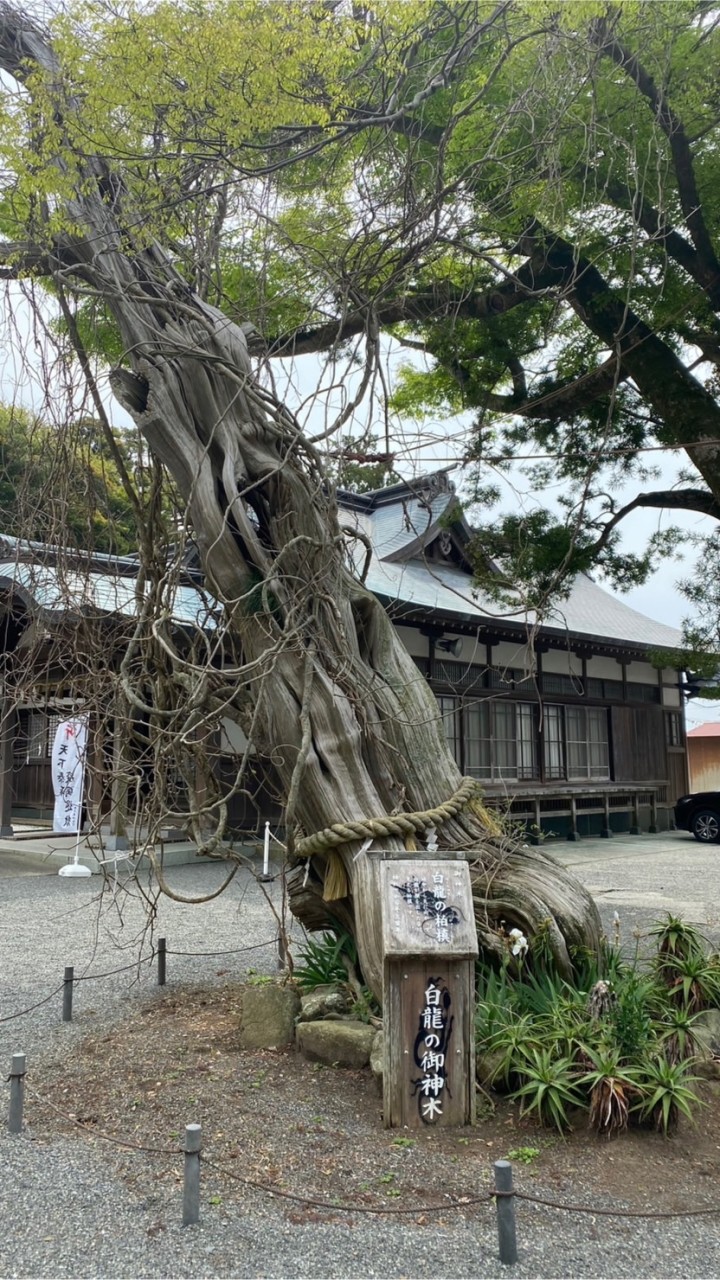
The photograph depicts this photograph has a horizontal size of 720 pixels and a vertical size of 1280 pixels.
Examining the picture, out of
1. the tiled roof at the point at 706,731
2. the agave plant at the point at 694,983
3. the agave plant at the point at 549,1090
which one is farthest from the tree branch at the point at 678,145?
the tiled roof at the point at 706,731

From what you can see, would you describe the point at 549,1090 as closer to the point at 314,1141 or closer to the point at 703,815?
the point at 314,1141

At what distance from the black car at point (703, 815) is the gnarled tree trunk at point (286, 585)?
43.4 feet

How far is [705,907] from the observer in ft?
29.7

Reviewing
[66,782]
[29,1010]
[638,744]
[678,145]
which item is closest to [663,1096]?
[29,1010]

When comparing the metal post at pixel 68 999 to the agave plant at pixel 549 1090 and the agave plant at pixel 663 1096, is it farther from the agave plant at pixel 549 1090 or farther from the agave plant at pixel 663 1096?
the agave plant at pixel 663 1096

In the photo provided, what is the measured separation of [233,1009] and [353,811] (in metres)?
1.67

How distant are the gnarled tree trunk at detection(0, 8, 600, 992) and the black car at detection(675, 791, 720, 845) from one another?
13.2 metres

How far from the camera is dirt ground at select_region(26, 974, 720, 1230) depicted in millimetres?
3053

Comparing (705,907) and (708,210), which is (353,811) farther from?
(705,907)

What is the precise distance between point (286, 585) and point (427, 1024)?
2440 mm

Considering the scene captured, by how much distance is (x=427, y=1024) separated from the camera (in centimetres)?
356

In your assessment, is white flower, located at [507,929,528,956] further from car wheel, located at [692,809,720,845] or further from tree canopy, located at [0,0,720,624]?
car wheel, located at [692,809,720,845]

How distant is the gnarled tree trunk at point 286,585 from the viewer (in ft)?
15.1

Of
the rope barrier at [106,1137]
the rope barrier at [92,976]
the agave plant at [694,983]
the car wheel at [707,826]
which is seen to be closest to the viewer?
the rope barrier at [106,1137]
